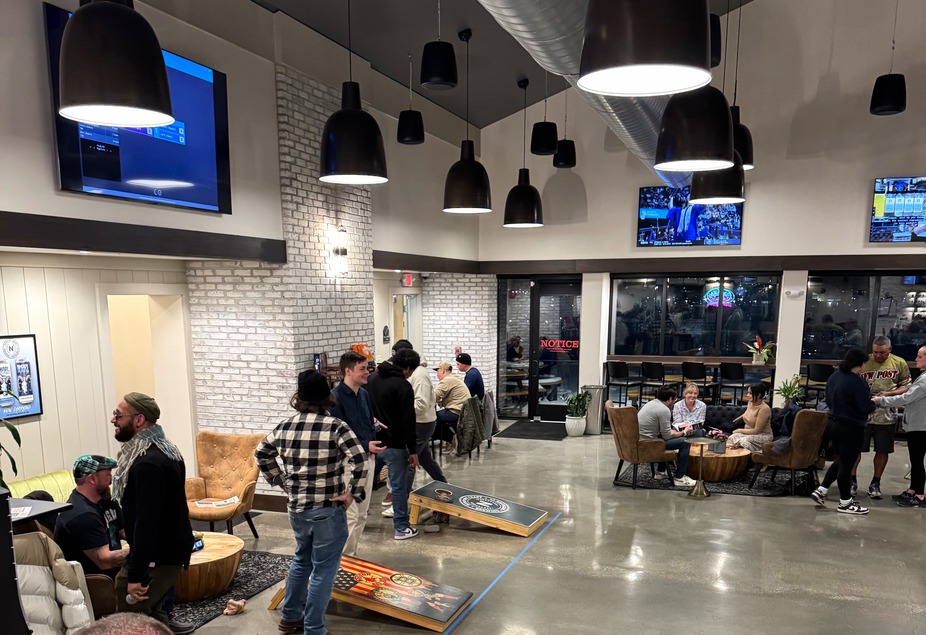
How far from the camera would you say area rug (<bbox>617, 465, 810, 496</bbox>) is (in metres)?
6.96

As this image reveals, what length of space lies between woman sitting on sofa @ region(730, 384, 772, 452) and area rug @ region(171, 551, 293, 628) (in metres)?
5.67

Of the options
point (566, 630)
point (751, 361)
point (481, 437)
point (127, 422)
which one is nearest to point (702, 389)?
point (751, 361)

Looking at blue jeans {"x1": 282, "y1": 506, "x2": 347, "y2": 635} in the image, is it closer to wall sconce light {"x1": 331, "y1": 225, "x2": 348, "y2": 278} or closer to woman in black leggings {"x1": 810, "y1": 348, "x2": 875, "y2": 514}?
wall sconce light {"x1": 331, "y1": 225, "x2": 348, "y2": 278}

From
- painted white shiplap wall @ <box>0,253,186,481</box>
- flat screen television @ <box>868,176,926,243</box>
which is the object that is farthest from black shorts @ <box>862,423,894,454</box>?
painted white shiplap wall @ <box>0,253,186,481</box>

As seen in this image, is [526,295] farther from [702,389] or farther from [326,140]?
[326,140]

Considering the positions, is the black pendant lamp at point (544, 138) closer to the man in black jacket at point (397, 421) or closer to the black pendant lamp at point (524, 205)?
the black pendant lamp at point (524, 205)

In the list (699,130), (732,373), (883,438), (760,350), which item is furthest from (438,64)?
(760,350)

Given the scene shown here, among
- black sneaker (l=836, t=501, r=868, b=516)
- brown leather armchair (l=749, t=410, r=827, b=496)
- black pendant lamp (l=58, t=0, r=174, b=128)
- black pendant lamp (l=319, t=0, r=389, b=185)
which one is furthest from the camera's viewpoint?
brown leather armchair (l=749, t=410, r=827, b=496)

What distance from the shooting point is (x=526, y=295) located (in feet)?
36.8

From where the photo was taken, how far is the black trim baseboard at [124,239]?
3.64 meters

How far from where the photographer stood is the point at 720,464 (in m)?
7.27

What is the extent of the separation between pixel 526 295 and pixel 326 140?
7499 mm

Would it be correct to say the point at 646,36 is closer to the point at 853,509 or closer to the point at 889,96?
the point at 853,509

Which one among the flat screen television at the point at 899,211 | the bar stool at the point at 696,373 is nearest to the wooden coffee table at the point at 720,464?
the bar stool at the point at 696,373
